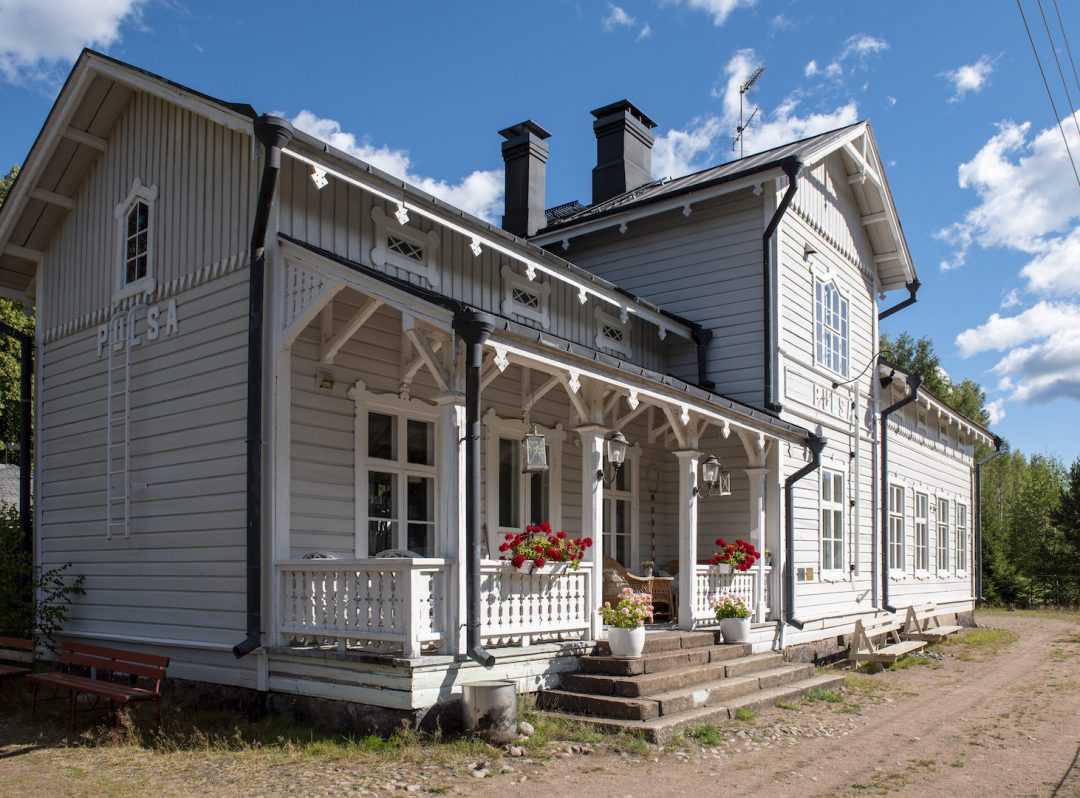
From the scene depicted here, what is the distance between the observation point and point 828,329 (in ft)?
50.1

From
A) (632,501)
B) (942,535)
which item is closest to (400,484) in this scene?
(632,501)

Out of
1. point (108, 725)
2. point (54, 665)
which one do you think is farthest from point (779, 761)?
point (54, 665)

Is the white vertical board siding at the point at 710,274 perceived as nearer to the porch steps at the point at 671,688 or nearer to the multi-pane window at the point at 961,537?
the porch steps at the point at 671,688

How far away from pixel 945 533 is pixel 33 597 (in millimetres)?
17591

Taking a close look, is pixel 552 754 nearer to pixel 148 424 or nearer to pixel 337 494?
pixel 337 494

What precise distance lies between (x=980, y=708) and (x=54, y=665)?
995 cm

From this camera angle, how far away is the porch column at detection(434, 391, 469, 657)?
24.5 feet

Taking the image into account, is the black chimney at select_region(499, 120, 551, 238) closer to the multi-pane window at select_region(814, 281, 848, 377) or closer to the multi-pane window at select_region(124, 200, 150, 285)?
the multi-pane window at select_region(814, 281, 848, 377)

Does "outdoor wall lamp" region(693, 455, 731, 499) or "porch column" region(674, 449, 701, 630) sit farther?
"outdoor wall lamp" region(693, 455, 731, 499)

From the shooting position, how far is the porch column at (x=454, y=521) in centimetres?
748

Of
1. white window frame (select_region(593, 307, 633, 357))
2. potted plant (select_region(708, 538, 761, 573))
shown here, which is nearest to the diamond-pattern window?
white window frame (select_region(593, 307, 633, 357))

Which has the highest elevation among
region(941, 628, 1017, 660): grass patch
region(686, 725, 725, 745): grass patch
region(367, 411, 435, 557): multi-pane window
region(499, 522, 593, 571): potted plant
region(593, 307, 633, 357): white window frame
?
region(593, 307, 633, 357): white window frame

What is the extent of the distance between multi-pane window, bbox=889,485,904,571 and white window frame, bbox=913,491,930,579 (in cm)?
100

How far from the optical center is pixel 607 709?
8000 millimetres
